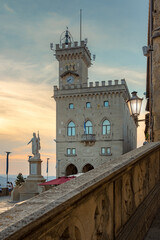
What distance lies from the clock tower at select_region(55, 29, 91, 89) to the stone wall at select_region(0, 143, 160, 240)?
39.5 metres

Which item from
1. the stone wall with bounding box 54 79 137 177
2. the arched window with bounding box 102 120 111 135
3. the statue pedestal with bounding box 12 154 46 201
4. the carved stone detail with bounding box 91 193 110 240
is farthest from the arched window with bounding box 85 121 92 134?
the carved stone detail with bounding box 91 193 110 240

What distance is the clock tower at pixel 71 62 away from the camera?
143 feet

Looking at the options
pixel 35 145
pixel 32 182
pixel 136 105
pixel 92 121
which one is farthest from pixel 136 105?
pixel 92 121

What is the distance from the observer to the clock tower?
43438 millimetres

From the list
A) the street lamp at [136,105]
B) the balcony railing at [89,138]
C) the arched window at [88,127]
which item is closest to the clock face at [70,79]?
the arched window at [88,127]

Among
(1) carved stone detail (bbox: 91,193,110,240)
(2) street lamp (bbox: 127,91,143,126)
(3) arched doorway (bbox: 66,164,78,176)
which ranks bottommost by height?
(3) arched doorway (bbox: 66,164,78,176)

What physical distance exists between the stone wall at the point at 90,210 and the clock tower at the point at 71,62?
39481 mm

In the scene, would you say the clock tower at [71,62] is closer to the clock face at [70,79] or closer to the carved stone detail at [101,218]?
the clock face at [70,79]

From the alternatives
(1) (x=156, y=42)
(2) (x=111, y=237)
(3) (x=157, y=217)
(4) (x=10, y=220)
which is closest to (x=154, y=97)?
(1) (x=156, y=42)

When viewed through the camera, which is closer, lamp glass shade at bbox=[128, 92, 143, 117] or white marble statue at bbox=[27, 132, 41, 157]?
lamp glass shade at bbox=[128, 92, 143, 117]

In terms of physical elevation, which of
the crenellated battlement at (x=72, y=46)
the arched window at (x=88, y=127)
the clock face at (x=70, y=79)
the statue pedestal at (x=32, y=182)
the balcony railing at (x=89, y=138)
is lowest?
the statue pedestal at (x=32, y=182)

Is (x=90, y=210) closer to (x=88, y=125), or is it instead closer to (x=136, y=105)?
(x=136, y=105)

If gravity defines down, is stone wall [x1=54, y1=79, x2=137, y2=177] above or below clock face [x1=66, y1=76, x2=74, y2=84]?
below

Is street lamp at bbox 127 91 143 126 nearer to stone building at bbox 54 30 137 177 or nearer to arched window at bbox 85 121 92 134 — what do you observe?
stone building at bbox 54 30 137 177
